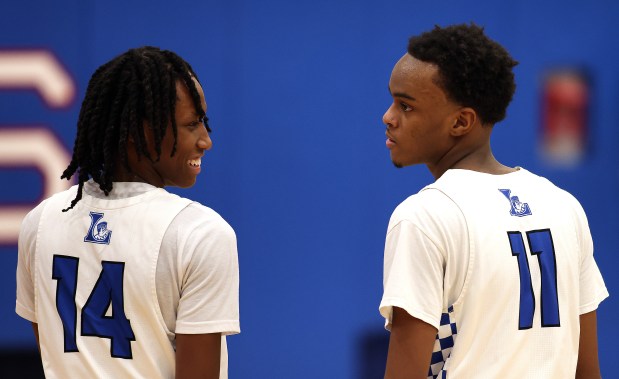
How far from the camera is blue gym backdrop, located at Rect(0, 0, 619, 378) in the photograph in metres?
3.98

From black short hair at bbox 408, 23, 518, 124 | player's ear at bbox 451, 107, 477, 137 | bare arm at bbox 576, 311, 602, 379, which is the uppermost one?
black short hair at bbox 408, 23, 518, 124

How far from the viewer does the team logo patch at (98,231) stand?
1.74m

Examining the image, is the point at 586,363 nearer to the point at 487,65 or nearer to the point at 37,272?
the point at 487,65

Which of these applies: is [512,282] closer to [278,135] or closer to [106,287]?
[106,287]

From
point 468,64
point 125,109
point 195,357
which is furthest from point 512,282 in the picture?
point 125,109

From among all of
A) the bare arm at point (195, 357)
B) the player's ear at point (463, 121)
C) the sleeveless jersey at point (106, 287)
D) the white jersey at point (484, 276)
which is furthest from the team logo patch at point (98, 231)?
the player's ear at point (463, 121)

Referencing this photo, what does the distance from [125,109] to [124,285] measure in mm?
370

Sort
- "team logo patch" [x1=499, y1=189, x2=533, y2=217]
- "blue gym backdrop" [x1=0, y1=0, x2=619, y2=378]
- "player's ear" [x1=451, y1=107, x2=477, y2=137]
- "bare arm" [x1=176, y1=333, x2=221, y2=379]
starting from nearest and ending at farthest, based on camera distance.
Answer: "bare arm" [x1=176, y1=333, x2=221, y2=379] < "team logo patch" [x1=499, y1=189, x2=533, y2=217] < "player's ear" [x1=451, y1=107, x2=477, y2=137] < "blue gym backdrop" [x1=0, y1=0, x2=619, y2=378]

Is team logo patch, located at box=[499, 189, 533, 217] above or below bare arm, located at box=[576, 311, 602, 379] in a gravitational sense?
above

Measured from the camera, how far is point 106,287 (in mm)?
1731

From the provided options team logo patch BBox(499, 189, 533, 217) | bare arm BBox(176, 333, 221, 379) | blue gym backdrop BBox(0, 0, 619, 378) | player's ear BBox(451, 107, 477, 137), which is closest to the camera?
bare arm BBox(176, 333, 221, 379)

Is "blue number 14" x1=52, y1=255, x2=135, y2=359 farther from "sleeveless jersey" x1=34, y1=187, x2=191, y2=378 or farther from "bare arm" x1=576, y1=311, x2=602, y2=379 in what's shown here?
"bare arm" x1=576, y1=311, x2=602, y2=379

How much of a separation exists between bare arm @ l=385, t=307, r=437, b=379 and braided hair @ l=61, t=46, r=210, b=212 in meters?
0.61

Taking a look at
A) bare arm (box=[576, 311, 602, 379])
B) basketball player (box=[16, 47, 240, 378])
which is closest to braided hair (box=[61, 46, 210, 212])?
basketball player (box=[16, 47, 240, 378])
